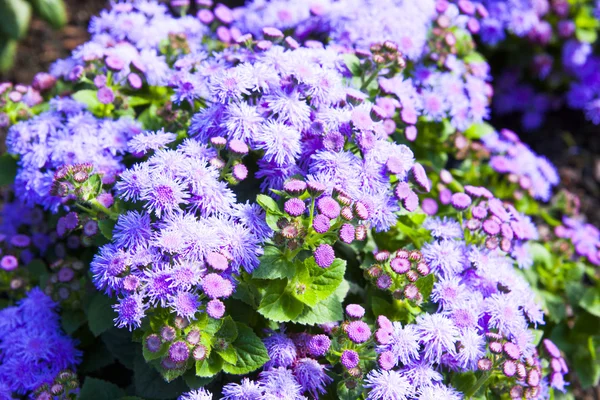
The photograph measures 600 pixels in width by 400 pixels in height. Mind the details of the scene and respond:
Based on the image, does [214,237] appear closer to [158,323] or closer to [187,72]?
[158,323]

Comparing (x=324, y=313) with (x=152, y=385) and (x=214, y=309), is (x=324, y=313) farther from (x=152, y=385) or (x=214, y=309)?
(x=152, y=385)

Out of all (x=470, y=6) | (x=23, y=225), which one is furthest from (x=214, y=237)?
(x=470, y=6)

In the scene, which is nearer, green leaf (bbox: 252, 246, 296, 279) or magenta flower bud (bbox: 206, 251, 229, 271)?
magenta flower bud (bbox: 206, 251, 229, 271)

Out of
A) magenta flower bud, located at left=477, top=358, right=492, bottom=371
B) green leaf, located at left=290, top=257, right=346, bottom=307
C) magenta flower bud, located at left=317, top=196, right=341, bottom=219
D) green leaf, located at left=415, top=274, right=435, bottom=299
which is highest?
magenta flower bud, located at left=317, top=196, right=341, bottom=219

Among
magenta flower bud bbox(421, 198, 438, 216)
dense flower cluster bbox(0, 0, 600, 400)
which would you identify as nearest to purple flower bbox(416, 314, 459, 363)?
dense flower cluster bbox(0, 0, 600, 400)

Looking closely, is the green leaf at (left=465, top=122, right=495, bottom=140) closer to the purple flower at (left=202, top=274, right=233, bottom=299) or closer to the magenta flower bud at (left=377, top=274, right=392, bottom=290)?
the magenta flower bud at (left=377, top=274, right=392, bottom=290)

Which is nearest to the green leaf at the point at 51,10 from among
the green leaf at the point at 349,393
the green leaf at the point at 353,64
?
the green leaf at the point at 353,64
